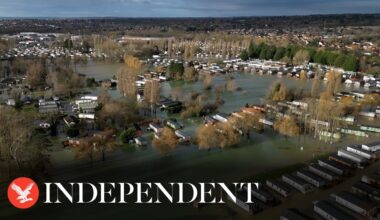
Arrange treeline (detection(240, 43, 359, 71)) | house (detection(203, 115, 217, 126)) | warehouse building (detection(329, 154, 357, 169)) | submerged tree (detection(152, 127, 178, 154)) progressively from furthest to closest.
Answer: treeline (detection(240, 43, 359, 71)) < house (detection(203, 115, 217, 126)) < submerged tree (detection(152, 127, 178, 154)) < warehouse building (detection(329, 154, 357, 169))

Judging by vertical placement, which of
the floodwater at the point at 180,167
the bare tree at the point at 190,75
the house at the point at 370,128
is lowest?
the floodwater at the point at 180,167

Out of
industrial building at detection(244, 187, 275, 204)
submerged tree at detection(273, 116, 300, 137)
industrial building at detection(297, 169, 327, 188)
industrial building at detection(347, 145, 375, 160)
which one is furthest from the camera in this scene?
submerged tree at detection(273, 116, 300, 137)

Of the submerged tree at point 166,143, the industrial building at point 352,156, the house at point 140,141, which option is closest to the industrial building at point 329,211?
the industrial building at point 352,156

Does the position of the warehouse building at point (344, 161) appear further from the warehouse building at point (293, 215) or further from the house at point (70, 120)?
the house at point (70, 120)

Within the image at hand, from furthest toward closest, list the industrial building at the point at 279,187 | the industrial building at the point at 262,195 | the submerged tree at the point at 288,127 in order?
the submerged tree at the point at 288,127 < the industrial building at the point at 279,187 < the industrial building at the point at 262,195

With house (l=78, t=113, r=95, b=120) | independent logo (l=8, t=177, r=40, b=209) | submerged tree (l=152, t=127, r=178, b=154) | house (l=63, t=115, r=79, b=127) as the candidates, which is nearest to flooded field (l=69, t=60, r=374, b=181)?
submerged tree (l=152, t=127, r=178, b=154)

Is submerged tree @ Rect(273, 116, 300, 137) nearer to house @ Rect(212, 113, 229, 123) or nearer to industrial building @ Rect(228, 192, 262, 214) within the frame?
house @ Rect(212, 113, 229, 123)

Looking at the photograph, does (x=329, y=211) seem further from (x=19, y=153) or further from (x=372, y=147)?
(x=19, y=153)
